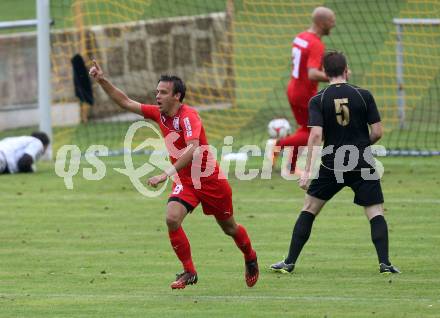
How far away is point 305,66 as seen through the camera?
16.2m

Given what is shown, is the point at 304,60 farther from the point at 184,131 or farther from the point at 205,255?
the point at 184,131

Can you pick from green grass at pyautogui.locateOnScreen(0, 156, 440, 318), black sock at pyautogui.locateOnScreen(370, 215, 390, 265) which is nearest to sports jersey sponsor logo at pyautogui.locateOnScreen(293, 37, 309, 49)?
green grass at pyautogui.locateOnScreen(0, 156, 440, 318)

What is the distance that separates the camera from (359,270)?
1109cm

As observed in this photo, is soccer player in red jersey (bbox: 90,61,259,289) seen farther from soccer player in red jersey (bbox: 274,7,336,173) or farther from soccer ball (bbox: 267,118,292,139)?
soccer ball (bbox: 267,118,292,139)

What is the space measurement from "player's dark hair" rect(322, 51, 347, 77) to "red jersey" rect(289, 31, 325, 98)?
510 cm

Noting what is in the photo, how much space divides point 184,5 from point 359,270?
16825 mm

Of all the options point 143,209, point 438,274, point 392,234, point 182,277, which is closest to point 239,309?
point 182,277

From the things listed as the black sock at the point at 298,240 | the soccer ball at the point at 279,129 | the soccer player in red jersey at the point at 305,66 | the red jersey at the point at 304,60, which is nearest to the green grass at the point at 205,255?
the black sock at the point at 298,240

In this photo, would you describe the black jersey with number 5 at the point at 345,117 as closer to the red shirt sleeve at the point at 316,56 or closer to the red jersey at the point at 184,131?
the red jersey at the point at 184,131

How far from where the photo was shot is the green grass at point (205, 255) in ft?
31.2

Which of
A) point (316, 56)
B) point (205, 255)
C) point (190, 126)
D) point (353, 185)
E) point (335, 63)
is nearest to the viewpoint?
point (190, 126)

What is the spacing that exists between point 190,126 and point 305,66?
6.26 meters

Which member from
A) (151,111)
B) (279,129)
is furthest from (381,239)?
(279,129)

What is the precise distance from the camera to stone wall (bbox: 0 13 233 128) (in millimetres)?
23375
